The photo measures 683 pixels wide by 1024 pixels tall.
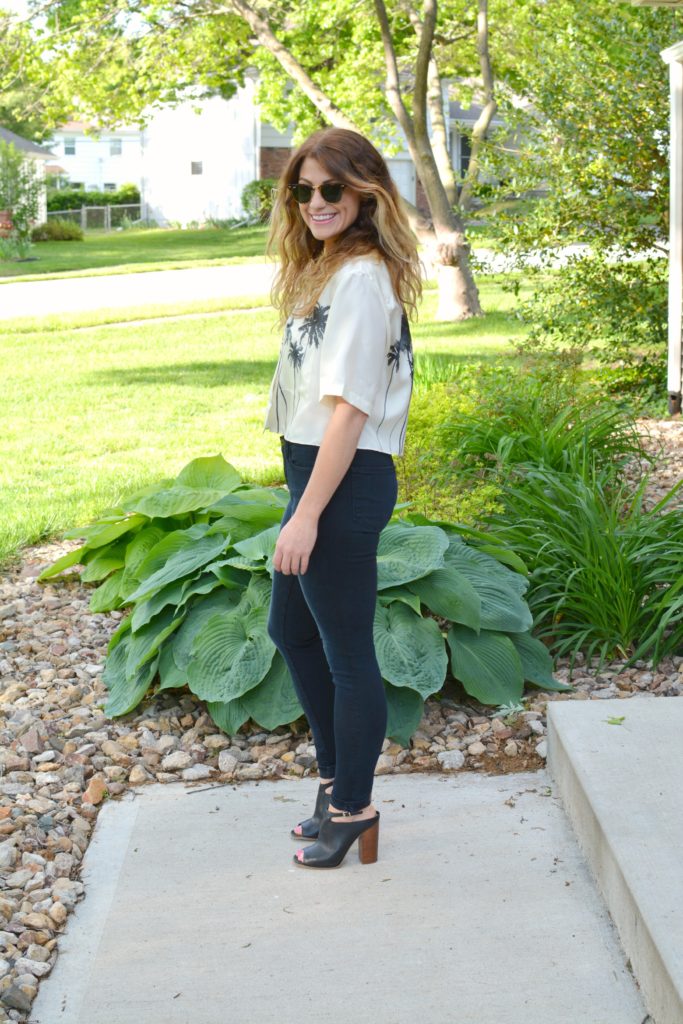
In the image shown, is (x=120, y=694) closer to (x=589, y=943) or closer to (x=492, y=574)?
(x=492, y=574)

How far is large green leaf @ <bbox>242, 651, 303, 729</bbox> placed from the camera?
374cm

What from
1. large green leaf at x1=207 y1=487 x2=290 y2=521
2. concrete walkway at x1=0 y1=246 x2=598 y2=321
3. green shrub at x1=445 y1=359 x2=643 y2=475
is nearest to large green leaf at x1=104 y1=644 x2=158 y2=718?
large green leaf at x1=207 y1=487 x2=290 y2=521

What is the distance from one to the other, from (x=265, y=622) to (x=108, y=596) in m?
1.24

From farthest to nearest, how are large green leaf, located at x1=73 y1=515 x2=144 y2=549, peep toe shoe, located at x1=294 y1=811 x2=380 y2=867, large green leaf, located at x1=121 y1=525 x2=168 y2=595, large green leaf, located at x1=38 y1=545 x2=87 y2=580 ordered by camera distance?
large green leaf, located at x1=38 y1=545 x2=87 y2=580 < large green leaf, located at x1=73 y1=515 x2=144 y2=549 < large green leaf, located at x1=121 y1=525 x2=168 y2=595 < peep toe shoe, located at x1=294 y1=811 x2=380 y2=867

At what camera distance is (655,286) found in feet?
29.3

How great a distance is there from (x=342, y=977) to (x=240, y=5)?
14.5 metres

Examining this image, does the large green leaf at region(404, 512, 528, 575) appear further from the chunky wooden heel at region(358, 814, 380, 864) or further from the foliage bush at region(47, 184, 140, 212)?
the foliage bush at region(47, 184, 140, 212)

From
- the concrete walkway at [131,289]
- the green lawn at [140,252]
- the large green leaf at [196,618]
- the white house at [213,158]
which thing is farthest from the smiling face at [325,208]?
the white house at [213,158]

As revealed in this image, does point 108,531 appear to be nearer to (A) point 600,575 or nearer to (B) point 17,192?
(A) point 600,575

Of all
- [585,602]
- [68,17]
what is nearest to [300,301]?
[585,602]

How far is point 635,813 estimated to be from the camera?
2.85 meters

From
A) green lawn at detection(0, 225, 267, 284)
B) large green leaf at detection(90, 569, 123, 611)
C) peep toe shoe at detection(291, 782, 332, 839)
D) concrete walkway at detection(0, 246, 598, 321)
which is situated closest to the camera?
peep toe shoe at detection(291, 782, 332, 839)

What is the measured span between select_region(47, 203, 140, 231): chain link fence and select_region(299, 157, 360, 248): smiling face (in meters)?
40.1

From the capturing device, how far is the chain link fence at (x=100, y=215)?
4162 centimetres
